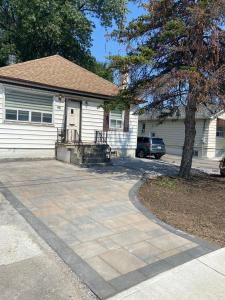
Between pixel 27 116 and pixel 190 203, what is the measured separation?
8524 millimetres

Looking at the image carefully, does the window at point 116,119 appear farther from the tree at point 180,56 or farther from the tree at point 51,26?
the tree at point 51,26

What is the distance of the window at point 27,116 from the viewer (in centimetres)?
1262

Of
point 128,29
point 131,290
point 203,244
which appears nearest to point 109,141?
point 128,29

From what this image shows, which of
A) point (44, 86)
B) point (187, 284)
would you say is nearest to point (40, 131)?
point (44, 86)

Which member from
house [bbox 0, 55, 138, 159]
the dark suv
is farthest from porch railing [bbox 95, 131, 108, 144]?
the dark suv

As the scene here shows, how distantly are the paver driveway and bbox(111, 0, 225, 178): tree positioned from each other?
3.41m

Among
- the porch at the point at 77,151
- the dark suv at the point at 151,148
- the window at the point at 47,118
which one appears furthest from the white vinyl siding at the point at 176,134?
the window at the point at 47,118

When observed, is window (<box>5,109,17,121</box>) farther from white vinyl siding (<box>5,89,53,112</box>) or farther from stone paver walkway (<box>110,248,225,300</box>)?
stone paver walkway (<box>110,248,225,300</box>)

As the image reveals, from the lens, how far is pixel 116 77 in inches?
418

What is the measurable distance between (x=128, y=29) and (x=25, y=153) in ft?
22.4

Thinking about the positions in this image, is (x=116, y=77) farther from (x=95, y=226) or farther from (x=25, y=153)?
(x=95, y=226)

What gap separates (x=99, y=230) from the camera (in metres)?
5.30

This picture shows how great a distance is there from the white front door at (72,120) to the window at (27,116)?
3.24 feet

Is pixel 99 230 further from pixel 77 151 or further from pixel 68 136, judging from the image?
pixel 68 136
